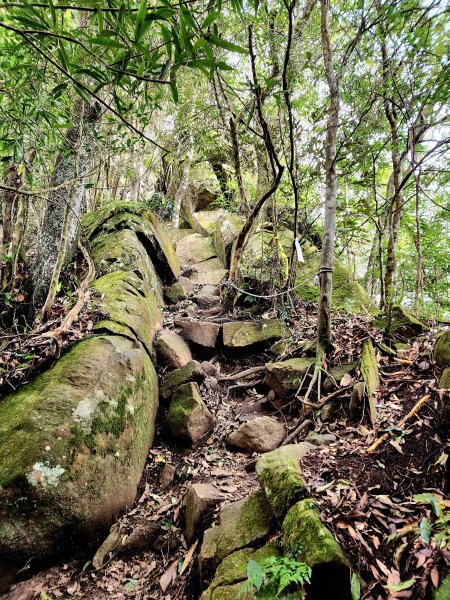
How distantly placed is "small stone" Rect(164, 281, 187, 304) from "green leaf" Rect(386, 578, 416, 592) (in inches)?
265

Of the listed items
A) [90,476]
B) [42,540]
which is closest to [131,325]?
[90,476]

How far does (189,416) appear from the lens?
14.2ft

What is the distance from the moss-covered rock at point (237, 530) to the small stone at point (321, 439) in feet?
2.86

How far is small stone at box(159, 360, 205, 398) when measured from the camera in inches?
191

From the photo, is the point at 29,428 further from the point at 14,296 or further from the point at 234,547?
the point at 14,296

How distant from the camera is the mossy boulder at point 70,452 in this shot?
2.81 meters

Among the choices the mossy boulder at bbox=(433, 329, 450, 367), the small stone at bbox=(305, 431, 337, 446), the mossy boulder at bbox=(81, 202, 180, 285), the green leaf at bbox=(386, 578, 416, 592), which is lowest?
the small stone at bbox=(305, 431, 337, 446)

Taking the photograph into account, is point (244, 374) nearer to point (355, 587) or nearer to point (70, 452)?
point (70, 452)

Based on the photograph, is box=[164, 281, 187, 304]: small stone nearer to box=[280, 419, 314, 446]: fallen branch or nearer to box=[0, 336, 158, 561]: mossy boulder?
box=[0, 336, 158, 561]: mossy boulder

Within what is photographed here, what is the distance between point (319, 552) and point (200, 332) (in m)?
4.49

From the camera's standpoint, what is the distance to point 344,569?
1.90 m

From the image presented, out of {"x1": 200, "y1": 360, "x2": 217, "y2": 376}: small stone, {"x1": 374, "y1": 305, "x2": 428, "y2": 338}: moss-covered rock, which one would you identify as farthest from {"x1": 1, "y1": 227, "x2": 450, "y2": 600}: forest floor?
{"x1": 200, "y1": 360, "x2": 217, "y2": 376}: small stone

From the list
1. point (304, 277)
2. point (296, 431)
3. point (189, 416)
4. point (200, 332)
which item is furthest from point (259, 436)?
point (304, 277)

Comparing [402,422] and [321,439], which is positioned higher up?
[402,422]
